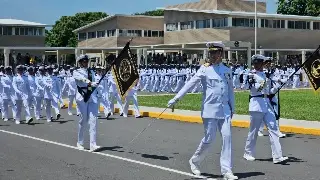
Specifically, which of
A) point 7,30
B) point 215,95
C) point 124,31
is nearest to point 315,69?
point 215,95

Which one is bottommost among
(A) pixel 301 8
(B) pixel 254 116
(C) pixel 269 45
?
(B) pixel 254 116

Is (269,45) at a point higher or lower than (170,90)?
higher

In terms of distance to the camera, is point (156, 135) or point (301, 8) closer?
point (156, 135)

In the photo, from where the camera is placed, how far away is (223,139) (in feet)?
29.8

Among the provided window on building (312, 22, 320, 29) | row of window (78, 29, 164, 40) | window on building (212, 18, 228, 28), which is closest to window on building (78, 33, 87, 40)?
row of window (78, 29, 164, 40)

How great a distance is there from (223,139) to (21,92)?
38.6 ft

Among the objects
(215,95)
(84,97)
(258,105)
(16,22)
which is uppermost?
(16,22)

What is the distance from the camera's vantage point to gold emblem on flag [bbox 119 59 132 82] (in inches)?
511

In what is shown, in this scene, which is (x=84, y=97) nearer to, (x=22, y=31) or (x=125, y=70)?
(x=125, y=70)

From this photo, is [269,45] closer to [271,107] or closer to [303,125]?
[303,125]

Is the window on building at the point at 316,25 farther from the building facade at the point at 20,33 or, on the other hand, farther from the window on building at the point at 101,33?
the building facade at the point at 20,33

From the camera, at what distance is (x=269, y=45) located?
69250 millimetres

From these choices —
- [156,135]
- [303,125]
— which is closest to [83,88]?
[156,135]

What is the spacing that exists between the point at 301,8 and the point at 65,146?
74.6 meters
